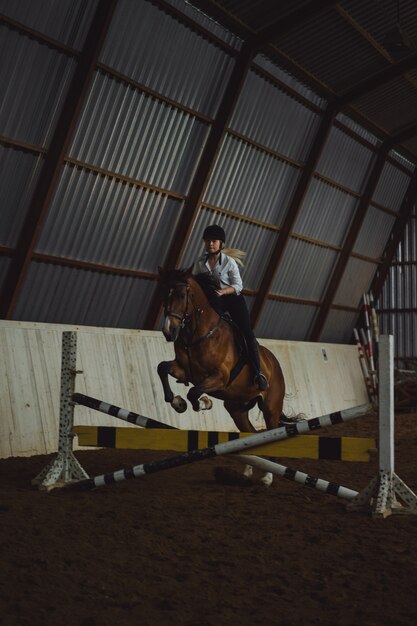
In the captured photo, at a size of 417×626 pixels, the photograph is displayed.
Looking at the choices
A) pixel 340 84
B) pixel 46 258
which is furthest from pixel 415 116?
pixel 46 258

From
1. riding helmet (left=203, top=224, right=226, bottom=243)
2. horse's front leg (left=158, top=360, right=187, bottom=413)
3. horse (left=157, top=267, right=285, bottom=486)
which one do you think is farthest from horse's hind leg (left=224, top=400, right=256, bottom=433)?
riding helmet (left=203, top=224, right=226, bottom=243)

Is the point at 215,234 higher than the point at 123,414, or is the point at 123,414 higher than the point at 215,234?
the point at 215,234

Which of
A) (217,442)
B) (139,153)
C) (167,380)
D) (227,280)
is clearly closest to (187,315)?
(167,380)

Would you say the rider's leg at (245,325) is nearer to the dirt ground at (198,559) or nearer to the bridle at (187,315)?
the bridle at (187,315)

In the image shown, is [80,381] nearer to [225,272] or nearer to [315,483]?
[225,272]

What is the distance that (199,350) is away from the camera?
282 inches

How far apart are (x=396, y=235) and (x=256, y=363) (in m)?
14.5

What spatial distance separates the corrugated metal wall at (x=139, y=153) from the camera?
987 centimetres

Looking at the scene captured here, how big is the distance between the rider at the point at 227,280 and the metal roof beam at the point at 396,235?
14149mm

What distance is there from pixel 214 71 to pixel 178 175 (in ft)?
5.92

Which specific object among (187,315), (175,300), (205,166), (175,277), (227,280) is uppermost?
(205,166)

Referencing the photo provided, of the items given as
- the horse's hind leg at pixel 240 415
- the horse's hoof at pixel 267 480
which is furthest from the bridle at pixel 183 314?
the horse's hoof at pixel 267 480

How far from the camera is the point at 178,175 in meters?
12.7

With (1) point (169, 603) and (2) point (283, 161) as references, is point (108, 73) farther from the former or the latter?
(1) point (169, 603)
